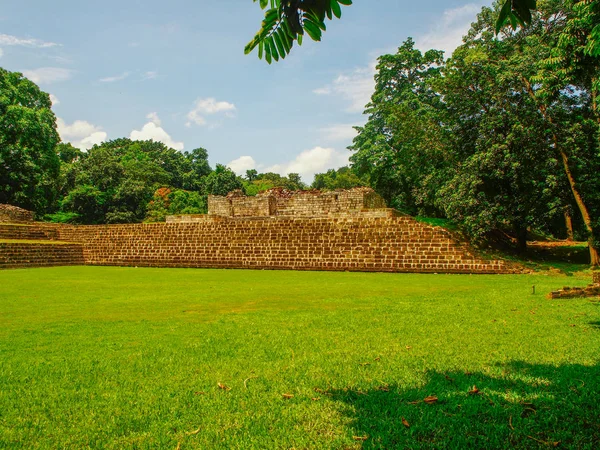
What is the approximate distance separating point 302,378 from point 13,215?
21.5 meters

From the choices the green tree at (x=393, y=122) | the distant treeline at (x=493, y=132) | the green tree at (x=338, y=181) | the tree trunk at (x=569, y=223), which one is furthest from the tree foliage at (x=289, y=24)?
the green tree at (x=338, y=181)

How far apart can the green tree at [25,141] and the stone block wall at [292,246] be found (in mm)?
9089

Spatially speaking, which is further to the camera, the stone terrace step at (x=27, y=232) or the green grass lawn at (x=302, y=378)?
the stone terrace step at (x=27, y=232)

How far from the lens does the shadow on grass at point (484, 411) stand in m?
1.80

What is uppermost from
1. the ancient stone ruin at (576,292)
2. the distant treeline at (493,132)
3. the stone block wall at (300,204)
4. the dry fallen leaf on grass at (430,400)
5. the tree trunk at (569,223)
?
the distant treeline at (493,132)

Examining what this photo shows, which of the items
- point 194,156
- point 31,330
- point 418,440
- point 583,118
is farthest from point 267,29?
point 194,156

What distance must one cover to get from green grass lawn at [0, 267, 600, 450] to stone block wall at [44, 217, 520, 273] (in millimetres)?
6539

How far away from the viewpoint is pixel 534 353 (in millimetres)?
3059

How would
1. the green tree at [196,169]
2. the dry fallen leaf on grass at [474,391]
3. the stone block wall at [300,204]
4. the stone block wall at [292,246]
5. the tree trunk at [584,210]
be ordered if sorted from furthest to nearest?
the green tree at [196,169] → the stone block wall at [300,204] → the stone block wall at [292,246] → the tree trunk at [584,210] → the dry fallen leaf on grass at [474,391]

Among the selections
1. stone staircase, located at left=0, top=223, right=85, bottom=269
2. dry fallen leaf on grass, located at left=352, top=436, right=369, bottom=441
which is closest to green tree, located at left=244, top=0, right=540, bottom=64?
dry fallen leaf on grass, located at left=352, top=436, right=369, bottom=441

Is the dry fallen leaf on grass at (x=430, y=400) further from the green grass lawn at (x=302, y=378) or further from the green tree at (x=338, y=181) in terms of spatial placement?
the green tree at (x=338, y=181)

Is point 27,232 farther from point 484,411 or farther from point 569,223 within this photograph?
point 569,223

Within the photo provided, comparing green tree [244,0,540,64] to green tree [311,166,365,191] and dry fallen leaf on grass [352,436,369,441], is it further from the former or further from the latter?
green tree [311,166,365,191]

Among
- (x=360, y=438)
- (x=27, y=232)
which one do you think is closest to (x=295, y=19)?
(x=360, y=438)
